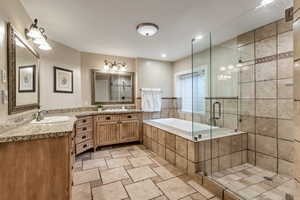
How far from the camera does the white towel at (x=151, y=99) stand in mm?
4066

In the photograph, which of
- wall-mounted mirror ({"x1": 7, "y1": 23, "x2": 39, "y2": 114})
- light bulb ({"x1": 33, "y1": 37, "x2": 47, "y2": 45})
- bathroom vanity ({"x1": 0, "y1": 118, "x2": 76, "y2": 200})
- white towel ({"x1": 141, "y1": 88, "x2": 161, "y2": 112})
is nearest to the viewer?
bathroom vanity ({"x1": 0, "y1": 118, "x2": 76, "y2": 200})

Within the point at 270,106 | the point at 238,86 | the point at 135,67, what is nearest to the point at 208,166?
the point at 270,106

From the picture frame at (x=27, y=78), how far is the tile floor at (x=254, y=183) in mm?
2794

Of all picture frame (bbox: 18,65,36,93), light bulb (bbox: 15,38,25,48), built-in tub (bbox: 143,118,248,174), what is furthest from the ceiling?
built-in tub (bbox: 143,118,248,174)

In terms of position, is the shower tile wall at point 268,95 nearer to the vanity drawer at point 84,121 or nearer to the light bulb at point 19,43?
the vanity drawer at point 84,121

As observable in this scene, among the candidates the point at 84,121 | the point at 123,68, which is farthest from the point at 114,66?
the point at 84,121

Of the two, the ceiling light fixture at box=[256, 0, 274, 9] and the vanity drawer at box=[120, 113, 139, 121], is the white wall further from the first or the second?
the ceiling light fixture at box=[256, 0, 274, 9]

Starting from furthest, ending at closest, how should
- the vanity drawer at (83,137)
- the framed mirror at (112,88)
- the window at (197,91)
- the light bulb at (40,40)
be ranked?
the framed mirror at (112,88) → the window at (197,91) → the vanity drawer at (83,137) → the light bulb at (40,40)

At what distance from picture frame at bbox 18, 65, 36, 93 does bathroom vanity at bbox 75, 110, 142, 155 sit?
1090 millimetres

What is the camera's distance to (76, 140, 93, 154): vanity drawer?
293 cm

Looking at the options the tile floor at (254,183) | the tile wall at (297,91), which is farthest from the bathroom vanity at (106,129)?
the tile wall at (297,91)

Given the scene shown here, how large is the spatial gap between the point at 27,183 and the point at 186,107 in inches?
148

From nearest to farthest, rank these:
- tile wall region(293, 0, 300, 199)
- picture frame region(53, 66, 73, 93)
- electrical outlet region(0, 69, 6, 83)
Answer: tile wall region(293, 0, 300, 199)
electrical outlet region(0, 69, 6, 83)
picture frame region(53, 66, 73, 93)

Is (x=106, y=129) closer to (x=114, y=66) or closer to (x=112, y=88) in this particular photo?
(x=112, y=88)
